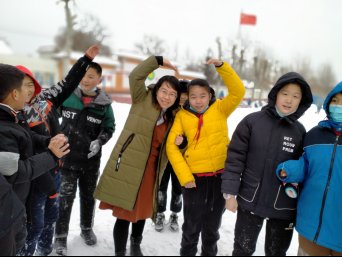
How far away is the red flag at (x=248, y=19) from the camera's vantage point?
101 feet

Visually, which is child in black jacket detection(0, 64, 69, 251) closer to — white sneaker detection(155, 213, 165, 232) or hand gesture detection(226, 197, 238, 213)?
hand gesture detection(226, 197, 238, 213)

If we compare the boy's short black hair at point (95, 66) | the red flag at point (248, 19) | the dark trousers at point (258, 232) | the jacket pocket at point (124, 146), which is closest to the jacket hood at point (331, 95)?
the dark trousers at point (258, 232)

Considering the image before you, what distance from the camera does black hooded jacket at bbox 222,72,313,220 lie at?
2039 mm

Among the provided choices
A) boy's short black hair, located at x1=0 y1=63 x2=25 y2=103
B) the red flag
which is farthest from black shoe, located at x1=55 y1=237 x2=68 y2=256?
the red flag

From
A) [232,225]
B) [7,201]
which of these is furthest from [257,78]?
[7,201]

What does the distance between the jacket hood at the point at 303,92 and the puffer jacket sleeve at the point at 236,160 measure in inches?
11.2

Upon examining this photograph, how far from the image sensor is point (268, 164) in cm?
205

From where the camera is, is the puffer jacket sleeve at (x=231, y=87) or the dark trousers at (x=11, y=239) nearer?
the dark trousers at (x=11, y=239)

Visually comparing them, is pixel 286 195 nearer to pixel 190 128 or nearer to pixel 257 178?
pixel 257 178

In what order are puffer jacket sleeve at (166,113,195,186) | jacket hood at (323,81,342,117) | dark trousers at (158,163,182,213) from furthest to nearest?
dark trousers at (158,163,182,213) < puffer jacket sleeve at (166,113,195,186) < jacket hood at (323,81,342,117)

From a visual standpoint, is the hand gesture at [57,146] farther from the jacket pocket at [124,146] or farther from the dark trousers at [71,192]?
the dark trousers at [71,192]

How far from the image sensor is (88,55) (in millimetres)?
2684

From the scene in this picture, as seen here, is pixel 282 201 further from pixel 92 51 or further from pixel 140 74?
pixel 92 51

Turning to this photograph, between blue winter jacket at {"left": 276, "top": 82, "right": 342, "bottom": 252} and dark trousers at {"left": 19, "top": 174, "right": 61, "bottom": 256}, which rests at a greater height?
blue winter jacket at {"left": 276, "top": 82, "right": 342, "bottom": 252}
